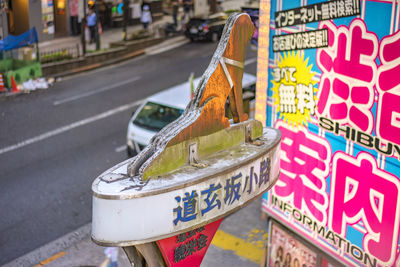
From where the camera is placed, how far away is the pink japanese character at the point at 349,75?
25.0 ft

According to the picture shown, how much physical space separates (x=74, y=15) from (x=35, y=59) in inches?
302

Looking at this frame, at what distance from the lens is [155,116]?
14672mm

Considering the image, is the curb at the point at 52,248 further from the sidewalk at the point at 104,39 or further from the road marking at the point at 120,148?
the sidewalk at the point at 104,39

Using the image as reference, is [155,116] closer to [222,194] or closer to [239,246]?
[239,246]

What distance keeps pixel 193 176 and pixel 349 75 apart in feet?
11.0

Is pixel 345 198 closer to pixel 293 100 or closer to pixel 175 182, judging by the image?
pixel 293 100

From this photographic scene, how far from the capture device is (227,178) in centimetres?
579

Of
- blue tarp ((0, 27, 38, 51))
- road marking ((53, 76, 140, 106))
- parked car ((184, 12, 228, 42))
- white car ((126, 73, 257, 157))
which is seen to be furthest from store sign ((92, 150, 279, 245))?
parked car ((184, 12, 228, 42))

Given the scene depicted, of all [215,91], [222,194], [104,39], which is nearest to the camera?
[222,194]

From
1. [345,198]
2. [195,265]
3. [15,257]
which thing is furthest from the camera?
[15,257]

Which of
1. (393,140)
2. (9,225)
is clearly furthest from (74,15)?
(393,140)

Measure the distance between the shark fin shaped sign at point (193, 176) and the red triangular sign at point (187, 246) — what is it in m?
0.01

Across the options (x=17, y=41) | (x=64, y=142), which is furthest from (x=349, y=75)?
(x=17, y=41)

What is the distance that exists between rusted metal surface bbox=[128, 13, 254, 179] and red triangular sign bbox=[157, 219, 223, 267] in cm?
86
